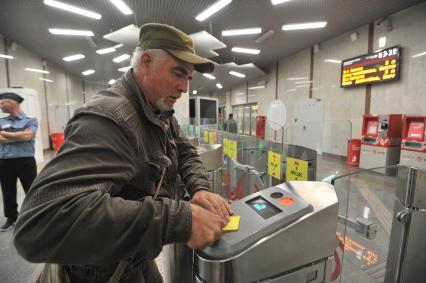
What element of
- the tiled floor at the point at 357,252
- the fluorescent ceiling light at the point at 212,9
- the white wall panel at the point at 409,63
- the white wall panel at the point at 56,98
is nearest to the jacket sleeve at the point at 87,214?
the tiled floor at the point at 357,252

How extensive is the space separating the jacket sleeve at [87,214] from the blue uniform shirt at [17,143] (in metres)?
2.33

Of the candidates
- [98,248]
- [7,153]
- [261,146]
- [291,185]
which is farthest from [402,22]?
[7,153]

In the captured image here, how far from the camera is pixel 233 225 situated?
0.62m

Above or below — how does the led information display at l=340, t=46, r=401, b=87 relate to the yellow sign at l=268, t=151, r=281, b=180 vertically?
above

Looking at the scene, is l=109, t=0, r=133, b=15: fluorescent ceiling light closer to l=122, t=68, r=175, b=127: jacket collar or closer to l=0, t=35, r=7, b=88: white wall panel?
l=122, t=68, r=175, b=127: jacket collar

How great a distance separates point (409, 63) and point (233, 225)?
5.45 metres

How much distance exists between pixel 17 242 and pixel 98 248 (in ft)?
0.50

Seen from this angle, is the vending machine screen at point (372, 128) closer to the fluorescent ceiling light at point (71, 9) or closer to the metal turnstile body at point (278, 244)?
the metal turnstile body at point (278, 244)

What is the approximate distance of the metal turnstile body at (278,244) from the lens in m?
0.56

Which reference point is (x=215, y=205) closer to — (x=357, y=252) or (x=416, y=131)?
(x=357, y=252)

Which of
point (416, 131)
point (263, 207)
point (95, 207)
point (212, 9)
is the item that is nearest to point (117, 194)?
point (95, 207)

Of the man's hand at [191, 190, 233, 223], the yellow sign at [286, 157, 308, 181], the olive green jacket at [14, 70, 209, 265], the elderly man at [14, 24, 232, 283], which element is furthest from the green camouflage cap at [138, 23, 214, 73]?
the yellow sign at [286, 157, 308, 181]

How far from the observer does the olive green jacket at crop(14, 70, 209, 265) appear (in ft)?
1.46

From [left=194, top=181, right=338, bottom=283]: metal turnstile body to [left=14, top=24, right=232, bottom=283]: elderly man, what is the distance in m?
0.06
